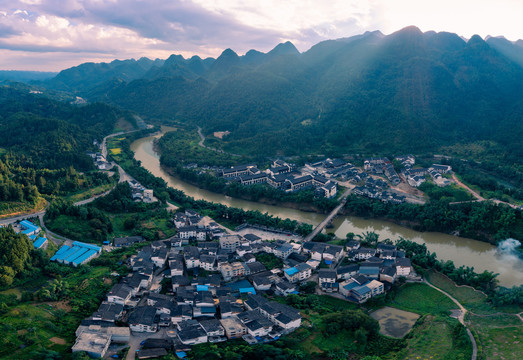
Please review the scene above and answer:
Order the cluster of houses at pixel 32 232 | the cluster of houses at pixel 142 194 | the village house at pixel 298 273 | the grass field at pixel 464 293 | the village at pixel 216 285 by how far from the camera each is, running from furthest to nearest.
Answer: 1. the cluster of houses at pixel 142 194
2. the cluster of houses at pixel 32 232
3. the village house at pixel 298 273
4. the grass field at pixel 464 293
5. the village at pixel 216 285

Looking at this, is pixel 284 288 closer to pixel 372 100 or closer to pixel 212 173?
pixel 212 173

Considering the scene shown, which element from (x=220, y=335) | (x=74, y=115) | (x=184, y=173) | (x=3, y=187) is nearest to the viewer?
(x=220, y=335)

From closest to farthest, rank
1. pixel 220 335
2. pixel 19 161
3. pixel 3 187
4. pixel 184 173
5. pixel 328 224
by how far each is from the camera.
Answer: pixel 220 335, pixel 3 187, pixel 328 224, pixel 19 161, pixel 184 173

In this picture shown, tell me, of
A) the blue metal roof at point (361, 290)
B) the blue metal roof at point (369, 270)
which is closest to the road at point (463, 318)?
the blue metal roof at point (369, 270)

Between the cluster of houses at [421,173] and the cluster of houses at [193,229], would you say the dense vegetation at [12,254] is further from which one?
the cluster of houses at [421,173]

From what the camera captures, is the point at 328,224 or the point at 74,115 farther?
the point at 74,115

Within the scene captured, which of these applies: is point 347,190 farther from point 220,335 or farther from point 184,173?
point 220,335

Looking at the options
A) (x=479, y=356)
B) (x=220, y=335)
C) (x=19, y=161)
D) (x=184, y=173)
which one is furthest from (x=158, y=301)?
(x=19, y=161)
